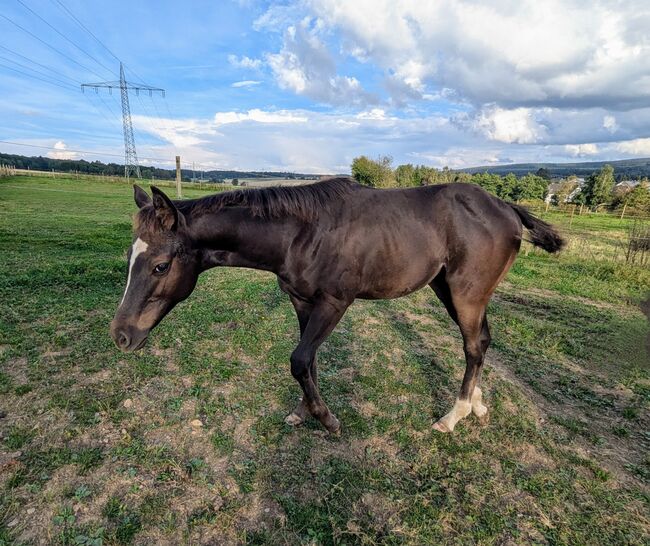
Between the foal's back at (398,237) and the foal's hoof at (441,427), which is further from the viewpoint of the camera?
the foal's hoof at (441,427)

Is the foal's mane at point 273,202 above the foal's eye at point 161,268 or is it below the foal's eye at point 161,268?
above

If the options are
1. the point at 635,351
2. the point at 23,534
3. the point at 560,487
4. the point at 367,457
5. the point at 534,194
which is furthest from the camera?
the point at 534,194

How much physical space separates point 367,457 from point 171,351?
2878 millimetres

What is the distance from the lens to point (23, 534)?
2281 millimetres

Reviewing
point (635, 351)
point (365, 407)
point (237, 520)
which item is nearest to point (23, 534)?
point (237, 520)

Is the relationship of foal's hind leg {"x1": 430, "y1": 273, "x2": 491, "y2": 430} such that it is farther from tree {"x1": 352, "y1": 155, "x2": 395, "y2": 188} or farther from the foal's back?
tree {"x1": 352, "y1": 155, "x2": 395, "y2": 188}

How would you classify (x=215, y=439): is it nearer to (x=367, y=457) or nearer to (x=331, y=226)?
(x=367, y=457)

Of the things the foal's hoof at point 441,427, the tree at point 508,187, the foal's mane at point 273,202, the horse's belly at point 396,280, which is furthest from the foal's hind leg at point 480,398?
the tree at point 508,187

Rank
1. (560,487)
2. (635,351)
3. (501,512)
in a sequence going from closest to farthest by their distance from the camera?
1. (501,512)
2. (560,487)
3. (635,351)

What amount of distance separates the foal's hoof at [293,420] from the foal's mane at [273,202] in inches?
74.5

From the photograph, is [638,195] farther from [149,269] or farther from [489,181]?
[149,269]

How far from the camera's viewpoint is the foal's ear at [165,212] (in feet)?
8.76

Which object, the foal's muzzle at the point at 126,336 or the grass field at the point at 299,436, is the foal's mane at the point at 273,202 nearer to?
the foal's muzzle at the point at 126,336

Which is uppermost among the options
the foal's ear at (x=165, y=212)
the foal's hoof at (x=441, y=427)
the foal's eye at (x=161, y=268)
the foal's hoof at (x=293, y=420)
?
the foal's ear at (x=165, y=212)
